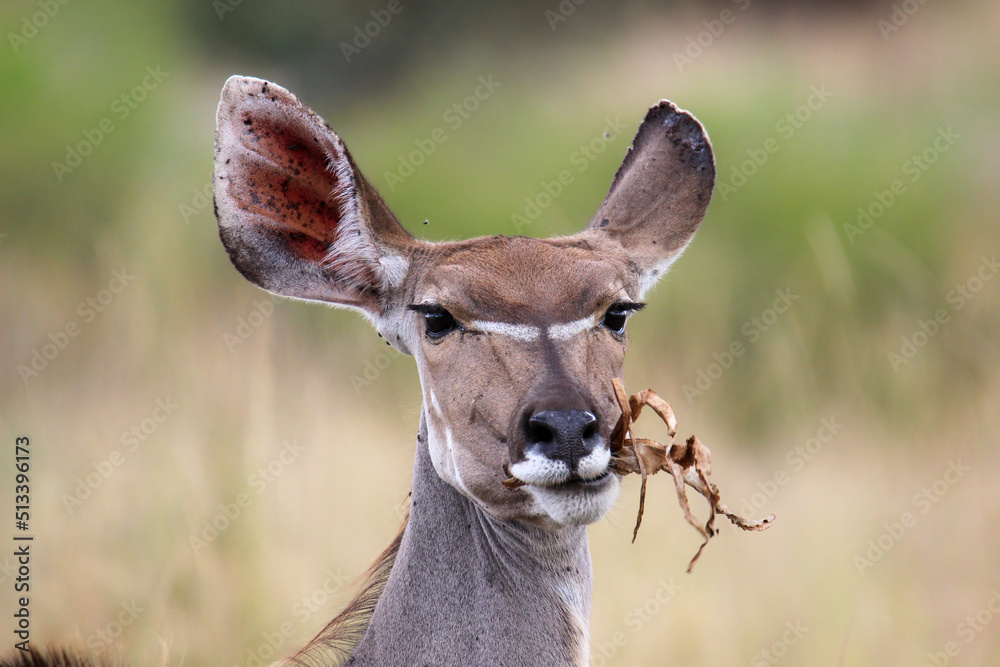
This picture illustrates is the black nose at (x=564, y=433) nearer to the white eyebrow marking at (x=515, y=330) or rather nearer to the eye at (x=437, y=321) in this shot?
the white eyebrow marking at (x=515, y=330)

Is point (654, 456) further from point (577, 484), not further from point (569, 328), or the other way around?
point (569, 328)

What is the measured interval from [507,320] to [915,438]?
6727mm

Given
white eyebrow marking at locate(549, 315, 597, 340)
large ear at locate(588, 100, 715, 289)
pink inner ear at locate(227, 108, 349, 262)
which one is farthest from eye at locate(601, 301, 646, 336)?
pink inner ear at locate(227, 108, 349, 262)

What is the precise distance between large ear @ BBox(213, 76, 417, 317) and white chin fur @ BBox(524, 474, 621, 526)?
4.00ft

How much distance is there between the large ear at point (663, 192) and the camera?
505cm

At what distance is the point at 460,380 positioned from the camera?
4191 millimetres

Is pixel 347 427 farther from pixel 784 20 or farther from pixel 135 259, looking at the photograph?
pixel 784 20

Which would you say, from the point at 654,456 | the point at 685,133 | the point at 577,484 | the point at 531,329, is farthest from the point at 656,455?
the point at 685,133

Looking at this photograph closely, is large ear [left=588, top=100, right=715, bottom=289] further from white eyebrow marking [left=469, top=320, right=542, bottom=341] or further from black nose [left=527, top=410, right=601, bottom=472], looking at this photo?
black nose [left=527, top=410, right=601, bottom=472]

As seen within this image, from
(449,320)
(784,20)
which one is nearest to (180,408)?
(449,320)

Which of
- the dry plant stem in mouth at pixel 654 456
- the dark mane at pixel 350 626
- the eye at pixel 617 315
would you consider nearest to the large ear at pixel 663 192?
the eye at pixel 617 315

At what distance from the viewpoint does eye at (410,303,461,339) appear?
431 centimetres

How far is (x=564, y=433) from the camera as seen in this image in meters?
3.70

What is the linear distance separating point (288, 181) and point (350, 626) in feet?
5.94
